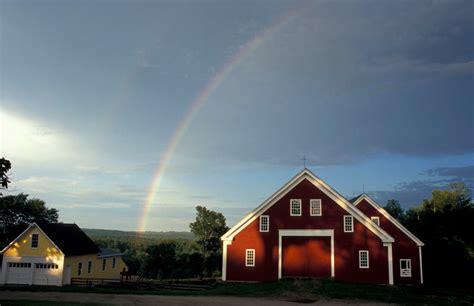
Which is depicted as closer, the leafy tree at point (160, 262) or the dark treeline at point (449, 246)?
the dark treeline at point (449, 246)

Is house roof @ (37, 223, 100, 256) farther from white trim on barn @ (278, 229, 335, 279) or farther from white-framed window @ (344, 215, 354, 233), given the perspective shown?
white-framed window @ (344, 215, 354, 233)

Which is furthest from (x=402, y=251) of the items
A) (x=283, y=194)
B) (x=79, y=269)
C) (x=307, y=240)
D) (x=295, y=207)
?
(x=79, y=269)

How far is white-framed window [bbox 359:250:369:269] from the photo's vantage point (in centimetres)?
3203

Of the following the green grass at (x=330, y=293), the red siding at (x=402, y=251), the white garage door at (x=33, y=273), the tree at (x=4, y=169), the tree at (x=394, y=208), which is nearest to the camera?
the tree at (x=4, y=169)

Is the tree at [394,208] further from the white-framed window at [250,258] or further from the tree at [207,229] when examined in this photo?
the white-framed window at [250,258]

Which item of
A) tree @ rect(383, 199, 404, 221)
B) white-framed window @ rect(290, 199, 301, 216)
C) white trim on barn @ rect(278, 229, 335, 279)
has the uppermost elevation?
tree @ rect(383, 199, 404, 221)

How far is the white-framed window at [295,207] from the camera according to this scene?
33562mm

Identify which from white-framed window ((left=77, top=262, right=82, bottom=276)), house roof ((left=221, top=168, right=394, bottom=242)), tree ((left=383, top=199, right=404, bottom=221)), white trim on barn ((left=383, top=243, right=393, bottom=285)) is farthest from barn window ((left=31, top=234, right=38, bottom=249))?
tree ((left=383, top=199, right=404, bottom=221))

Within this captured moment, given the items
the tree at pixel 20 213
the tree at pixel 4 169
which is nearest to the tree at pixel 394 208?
the tree at pixel 20 213

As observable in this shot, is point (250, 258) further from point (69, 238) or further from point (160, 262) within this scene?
point (160, 262)

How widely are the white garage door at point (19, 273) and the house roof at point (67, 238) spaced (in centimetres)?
195

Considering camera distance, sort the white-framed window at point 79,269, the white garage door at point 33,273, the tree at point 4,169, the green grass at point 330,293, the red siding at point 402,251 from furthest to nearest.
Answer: the white-framed window at point 79,269 < the white garage door at point 33,273 < the red siding at point 402,251 < the green grass at point 330,293 < the tree at point 4,169

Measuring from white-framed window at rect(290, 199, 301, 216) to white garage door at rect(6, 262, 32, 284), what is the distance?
2632cm

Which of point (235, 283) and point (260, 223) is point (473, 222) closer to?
point (260, 223)
